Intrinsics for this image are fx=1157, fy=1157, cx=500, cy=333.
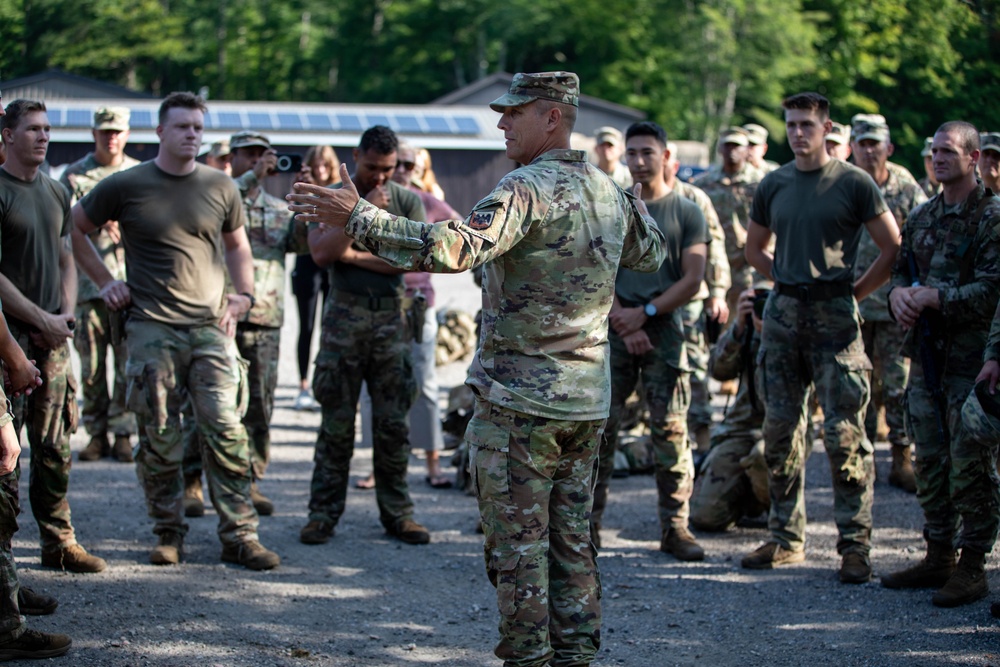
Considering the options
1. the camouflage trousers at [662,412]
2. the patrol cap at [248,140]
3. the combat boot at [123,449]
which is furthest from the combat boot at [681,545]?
the combat boot at [123,449]

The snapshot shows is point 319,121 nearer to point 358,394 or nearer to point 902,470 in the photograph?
point 902,470

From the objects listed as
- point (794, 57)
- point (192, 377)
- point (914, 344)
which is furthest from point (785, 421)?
point (794, 57)

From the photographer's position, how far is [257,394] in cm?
778

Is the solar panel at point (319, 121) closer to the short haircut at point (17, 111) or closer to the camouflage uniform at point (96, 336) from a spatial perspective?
the camouflage uniform at point (96, 336)

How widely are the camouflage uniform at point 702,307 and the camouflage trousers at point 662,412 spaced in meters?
0.74

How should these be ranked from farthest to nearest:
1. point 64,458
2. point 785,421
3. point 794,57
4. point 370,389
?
point 794,57 → point 370,389 → point 785,421 → point 64,458

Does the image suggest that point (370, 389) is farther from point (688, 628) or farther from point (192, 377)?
point (688, 628)

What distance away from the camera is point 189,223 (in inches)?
248

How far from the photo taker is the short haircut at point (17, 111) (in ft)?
19.1

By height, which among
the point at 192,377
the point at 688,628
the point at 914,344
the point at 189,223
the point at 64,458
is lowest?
the point at 688,628

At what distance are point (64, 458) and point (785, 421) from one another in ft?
12.9

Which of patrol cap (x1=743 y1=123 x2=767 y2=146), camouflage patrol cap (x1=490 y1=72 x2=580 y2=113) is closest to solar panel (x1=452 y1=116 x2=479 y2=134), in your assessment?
patrol cap (x1=743 y1=123 x2=767 y2=146)

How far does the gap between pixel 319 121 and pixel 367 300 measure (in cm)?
2398

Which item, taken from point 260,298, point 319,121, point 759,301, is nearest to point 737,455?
point 759,301
